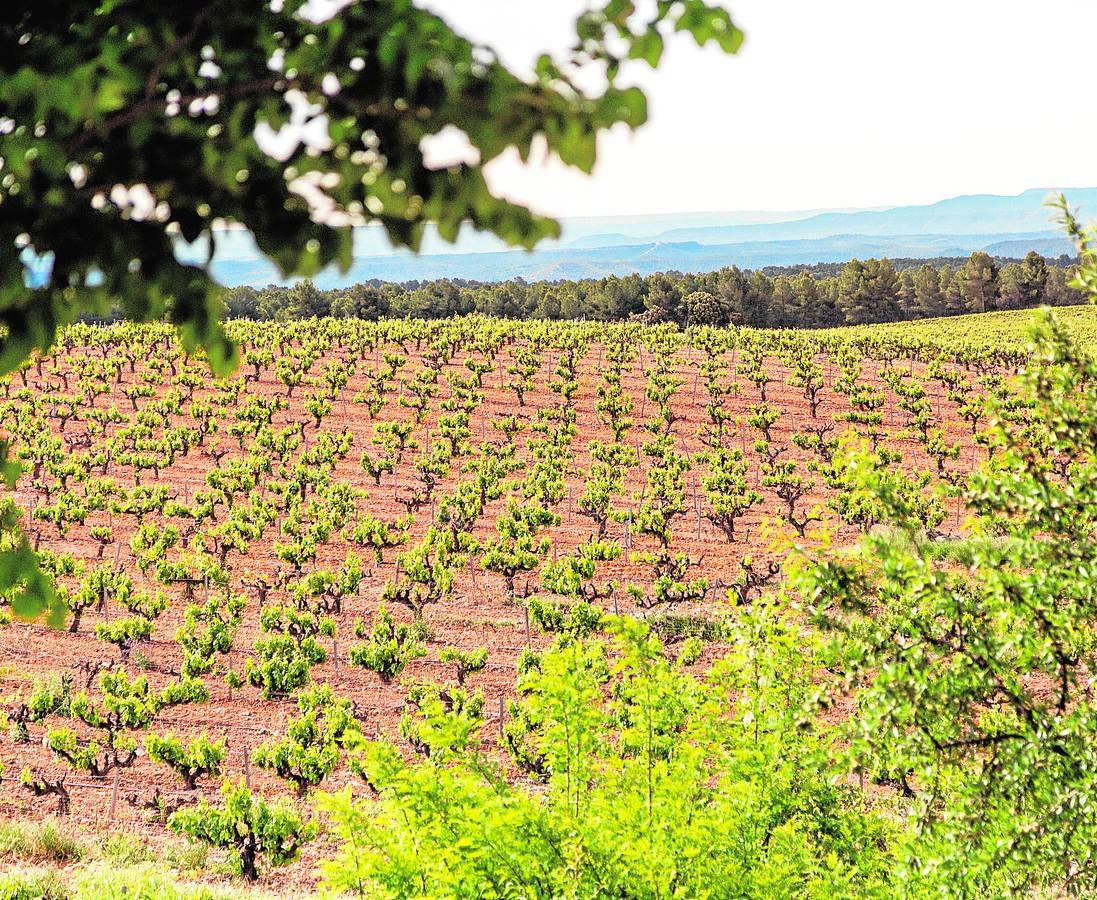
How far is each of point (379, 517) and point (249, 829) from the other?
20062mm

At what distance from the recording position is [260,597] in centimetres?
2925

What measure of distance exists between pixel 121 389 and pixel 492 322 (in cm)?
3064

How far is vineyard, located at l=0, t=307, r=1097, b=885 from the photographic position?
841 inches

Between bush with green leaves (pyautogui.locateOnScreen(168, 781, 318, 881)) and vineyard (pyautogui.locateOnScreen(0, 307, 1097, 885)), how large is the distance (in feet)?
3.60

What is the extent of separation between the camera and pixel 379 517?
119 ft

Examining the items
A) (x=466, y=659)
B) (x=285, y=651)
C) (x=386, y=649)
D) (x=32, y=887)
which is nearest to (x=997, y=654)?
(x=32, y=887)

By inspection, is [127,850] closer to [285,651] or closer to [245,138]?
[285,651]

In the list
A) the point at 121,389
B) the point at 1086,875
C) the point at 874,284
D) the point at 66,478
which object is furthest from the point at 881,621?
the point at 874,284

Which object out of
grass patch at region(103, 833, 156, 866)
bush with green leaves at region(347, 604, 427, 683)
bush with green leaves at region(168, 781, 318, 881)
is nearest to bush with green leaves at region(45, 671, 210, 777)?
grass patch at region(103, 833, 156, 866)

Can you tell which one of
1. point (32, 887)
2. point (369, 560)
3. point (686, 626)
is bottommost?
point (686, 626)

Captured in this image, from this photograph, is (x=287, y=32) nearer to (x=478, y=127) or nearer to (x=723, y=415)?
(x=478, y=127)

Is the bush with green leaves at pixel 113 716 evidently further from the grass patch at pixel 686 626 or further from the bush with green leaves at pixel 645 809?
the bush with green leaves at pixel 645 809

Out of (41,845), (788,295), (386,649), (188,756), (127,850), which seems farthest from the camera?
(788,295)

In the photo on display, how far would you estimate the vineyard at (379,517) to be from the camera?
2136cm
